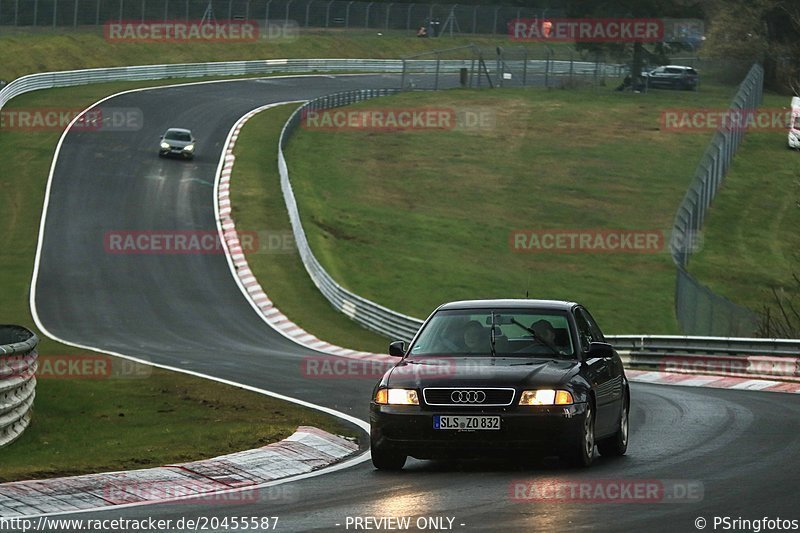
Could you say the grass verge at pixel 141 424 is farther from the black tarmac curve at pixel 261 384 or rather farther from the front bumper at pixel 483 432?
the front bumper at pixel 483 432

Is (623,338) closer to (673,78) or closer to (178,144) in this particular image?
(178,144)

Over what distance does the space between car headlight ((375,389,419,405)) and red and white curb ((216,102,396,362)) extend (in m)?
17.0

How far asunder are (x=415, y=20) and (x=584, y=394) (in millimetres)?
93356

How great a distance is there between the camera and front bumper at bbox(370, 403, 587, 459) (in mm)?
11070

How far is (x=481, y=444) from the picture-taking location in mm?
11141

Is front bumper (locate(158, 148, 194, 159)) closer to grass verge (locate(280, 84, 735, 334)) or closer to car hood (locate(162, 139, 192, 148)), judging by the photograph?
car hood (locate(162, 139, 192, 148))

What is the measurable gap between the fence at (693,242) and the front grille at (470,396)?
16.0 metres

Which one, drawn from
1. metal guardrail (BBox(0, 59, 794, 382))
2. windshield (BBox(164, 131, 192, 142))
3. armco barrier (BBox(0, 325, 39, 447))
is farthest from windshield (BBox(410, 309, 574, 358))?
windshield (BBox(164, 131, 192, 142))

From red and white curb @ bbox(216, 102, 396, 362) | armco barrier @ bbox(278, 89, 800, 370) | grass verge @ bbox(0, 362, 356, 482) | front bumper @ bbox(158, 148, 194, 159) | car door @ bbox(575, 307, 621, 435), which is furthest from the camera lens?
front bumper @ bbox(158, 148, 194, 159)

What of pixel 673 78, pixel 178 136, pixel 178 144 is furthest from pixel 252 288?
pixel 673 78

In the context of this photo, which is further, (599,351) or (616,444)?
(616,444)

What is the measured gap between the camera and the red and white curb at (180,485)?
389 inches

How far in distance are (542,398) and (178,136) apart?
47803 mm

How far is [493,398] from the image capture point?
1117 centimetres
